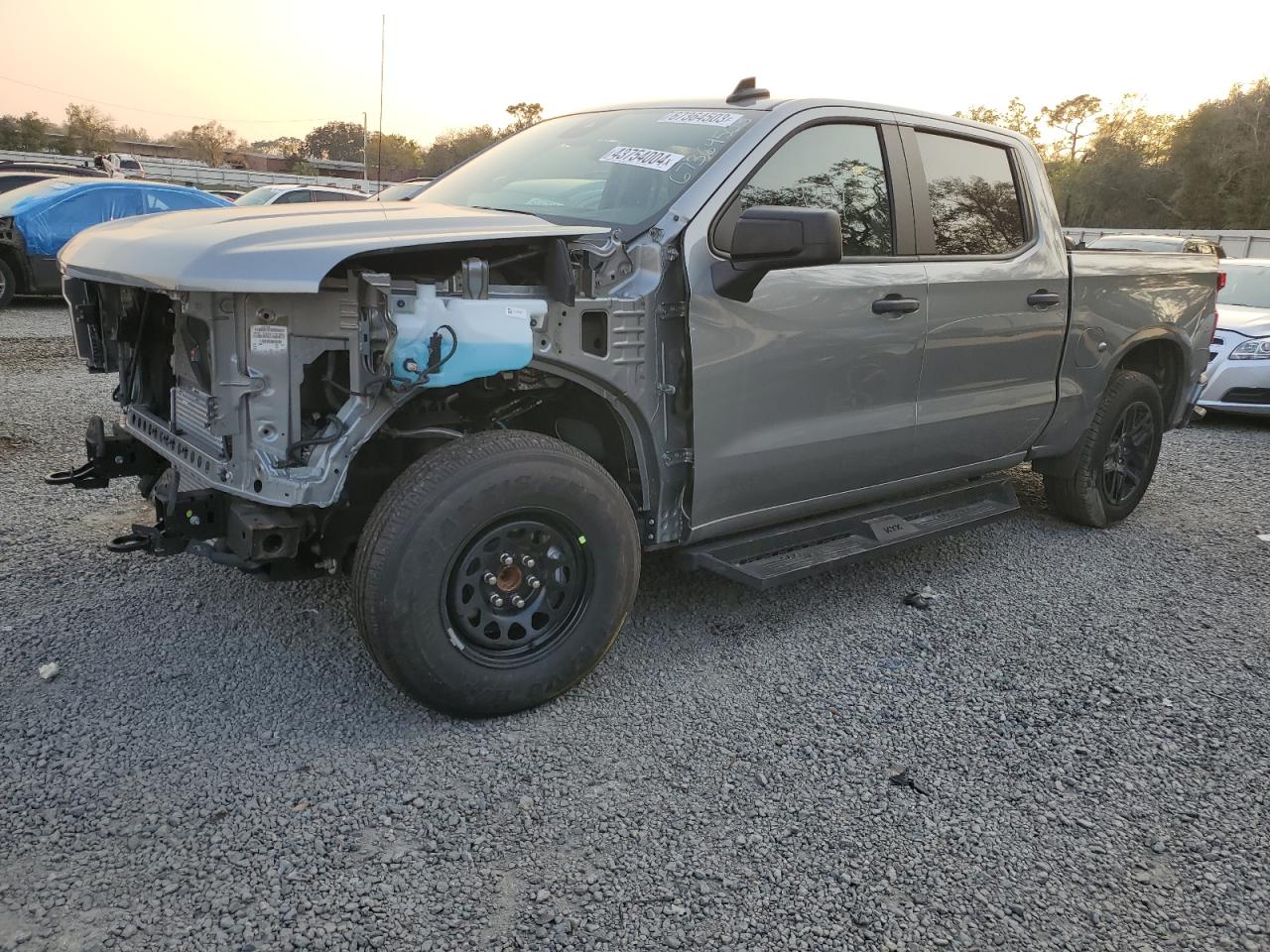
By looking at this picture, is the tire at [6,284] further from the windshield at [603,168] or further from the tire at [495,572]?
the tire at [495,572]

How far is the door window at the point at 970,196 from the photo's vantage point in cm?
410

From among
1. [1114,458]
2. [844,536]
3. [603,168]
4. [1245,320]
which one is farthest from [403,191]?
[1245,320]

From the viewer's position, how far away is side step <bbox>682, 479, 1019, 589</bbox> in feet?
11.7

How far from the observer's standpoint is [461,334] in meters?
2.73

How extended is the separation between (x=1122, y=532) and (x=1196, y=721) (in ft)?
7.39

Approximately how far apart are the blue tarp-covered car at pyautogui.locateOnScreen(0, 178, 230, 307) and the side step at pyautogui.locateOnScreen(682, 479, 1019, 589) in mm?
9122

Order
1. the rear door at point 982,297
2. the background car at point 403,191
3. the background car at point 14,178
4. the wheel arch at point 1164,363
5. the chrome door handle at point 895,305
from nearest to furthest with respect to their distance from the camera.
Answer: the chrome door handle at point 895,305
the rear door at point 982,297
the background car at point 403,191
the wheel arch at point 1164,363
the background car at point 14,178

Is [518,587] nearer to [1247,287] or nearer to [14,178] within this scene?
[1247,287]

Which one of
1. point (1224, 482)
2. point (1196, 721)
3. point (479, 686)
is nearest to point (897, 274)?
point (1196, 721)

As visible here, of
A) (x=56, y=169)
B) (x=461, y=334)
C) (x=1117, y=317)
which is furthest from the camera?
(x=56, y=169)

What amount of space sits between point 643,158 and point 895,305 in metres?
1.11

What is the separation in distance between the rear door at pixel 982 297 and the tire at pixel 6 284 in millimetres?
10685

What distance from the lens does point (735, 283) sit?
325 cm

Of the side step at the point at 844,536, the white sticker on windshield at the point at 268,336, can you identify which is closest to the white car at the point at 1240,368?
the side step at the point at 844,536
